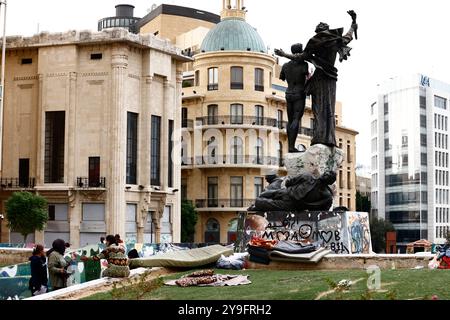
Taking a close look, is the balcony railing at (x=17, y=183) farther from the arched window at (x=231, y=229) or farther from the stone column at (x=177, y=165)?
the arched window at (x=231, y=229)

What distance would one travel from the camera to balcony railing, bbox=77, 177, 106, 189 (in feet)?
200

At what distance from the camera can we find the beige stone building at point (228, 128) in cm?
7556

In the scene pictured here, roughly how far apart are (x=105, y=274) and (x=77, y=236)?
4370 centimetres

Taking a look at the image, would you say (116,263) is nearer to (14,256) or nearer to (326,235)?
(326,235)

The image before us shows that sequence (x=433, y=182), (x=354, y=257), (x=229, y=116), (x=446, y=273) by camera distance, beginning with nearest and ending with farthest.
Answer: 1. (x=446, y=273)
2. (x=354, y=257)
3. (x=229, y=116)
4. (x=433, y=182)

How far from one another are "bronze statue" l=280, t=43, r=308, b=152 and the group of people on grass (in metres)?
10.1

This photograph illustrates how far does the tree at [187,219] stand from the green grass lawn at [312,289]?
176 ft

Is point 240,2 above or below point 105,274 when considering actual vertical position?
above

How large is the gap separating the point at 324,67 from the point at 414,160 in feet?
256

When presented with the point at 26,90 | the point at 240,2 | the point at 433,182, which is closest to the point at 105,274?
the point at 26,90

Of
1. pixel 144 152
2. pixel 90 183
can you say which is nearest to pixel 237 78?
pixel 144 152

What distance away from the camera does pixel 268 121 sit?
255 feet

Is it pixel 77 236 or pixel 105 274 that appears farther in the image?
pixel 77 236
